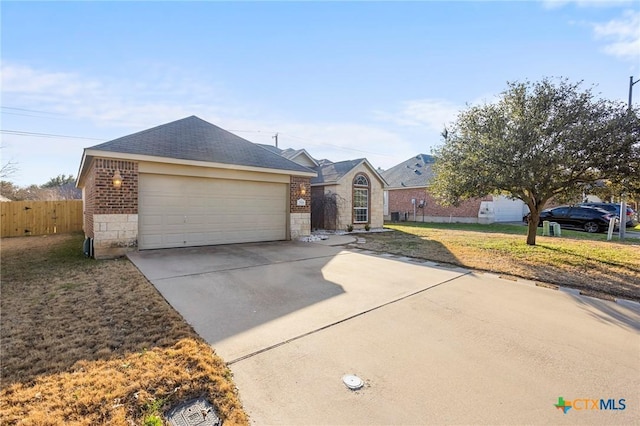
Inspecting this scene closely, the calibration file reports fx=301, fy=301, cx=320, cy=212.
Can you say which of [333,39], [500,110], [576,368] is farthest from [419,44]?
[576,368]

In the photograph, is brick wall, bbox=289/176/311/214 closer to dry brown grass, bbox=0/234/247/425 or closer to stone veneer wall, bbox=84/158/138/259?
stone veneer wall, bbox=84/158/138/259

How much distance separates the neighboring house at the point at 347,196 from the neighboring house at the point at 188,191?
3956 mm

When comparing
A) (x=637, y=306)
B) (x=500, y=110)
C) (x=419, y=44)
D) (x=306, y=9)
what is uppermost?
(x=306, y=9)

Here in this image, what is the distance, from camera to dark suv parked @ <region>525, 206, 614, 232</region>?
15771 mm

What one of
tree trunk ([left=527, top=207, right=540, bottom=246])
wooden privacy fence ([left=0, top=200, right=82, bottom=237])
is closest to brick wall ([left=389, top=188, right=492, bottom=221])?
tree trunk ([left=527, top=207, right=540, bottom=246])

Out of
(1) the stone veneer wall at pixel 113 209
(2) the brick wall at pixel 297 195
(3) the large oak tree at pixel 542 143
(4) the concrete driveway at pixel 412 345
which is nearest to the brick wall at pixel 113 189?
(1) the stone veneer wall at pixel 113 209

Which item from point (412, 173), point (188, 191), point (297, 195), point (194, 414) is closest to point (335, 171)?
point (297, 195)

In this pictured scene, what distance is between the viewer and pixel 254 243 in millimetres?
10461

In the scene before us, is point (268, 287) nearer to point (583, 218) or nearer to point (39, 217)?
point (39, 217)

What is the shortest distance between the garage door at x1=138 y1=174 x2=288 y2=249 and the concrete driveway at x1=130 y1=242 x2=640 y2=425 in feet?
10.7

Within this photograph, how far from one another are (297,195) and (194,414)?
32.0 ft

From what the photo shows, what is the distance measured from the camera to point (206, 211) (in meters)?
9.76

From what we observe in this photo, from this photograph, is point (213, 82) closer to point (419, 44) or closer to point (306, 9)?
point (306, 9)

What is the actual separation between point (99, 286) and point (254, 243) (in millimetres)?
5424
